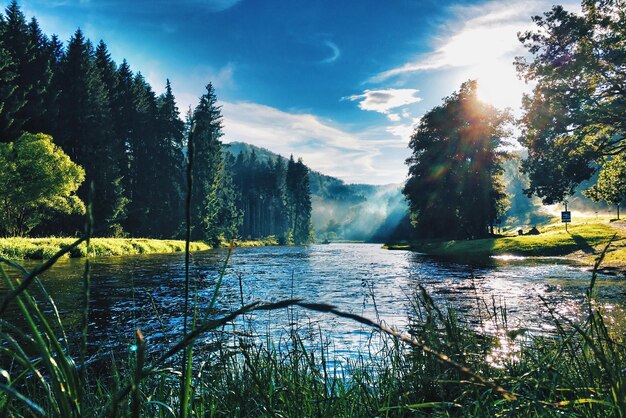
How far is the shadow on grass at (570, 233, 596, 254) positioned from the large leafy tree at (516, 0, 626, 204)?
19.3 ft

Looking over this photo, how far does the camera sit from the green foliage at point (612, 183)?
87.0 ft

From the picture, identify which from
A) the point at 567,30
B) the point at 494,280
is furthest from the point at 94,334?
the point at 567,30

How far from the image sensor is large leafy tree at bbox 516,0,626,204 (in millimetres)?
22438

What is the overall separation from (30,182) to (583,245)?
1739 inches

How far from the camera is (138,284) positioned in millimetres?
15805

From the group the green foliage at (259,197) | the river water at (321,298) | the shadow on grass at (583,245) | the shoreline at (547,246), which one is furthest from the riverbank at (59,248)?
the green foliage at (259,197)

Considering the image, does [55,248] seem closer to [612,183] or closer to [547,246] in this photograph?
[547,246]

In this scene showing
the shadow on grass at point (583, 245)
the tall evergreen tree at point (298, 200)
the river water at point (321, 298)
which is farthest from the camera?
the tall evergreen tree at point (298, 200)

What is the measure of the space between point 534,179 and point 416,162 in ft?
75.2

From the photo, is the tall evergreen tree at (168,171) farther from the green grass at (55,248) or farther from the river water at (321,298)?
the river water at (321,298)

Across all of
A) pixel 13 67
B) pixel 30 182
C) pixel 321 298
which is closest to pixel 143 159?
pixel 13 67

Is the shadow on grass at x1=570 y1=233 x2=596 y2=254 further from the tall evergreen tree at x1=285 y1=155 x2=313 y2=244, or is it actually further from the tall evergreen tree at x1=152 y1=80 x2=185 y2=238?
the tall evergreen tree at x1=285 y1=155 x2=313 y2=244

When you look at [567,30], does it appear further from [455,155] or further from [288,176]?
[288,176]

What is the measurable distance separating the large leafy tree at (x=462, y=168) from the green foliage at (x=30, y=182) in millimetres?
35875
